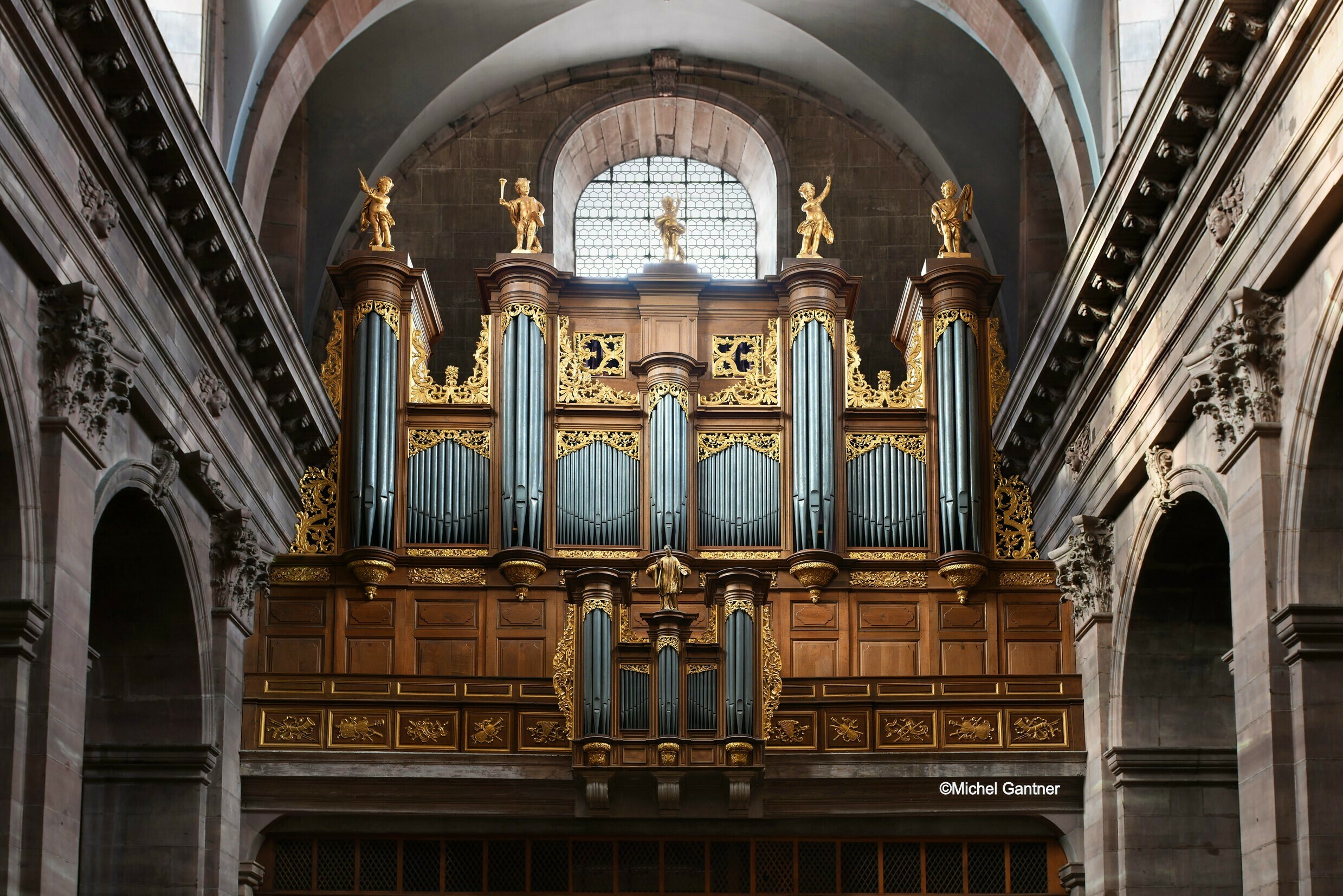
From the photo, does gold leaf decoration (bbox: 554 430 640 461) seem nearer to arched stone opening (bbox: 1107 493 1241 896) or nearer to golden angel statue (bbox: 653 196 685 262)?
golden angel statue (bbox: 653 196 685 262)

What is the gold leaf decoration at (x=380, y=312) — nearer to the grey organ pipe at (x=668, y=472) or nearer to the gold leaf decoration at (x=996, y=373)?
the grey organ pipe at (x=668, y=472)

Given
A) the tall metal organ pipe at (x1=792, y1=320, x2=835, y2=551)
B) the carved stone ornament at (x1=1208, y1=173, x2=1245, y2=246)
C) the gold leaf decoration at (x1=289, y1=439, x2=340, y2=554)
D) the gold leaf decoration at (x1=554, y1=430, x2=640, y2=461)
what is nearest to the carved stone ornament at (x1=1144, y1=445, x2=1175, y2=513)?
the carved stone ornament at (x1=1208, y1=173, x2=1245, y2=246)

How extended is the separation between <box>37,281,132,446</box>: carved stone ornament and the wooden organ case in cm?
730

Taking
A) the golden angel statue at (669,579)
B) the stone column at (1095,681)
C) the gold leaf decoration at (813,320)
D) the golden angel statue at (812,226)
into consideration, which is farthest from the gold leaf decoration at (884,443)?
the golden angel statue at (669,579)

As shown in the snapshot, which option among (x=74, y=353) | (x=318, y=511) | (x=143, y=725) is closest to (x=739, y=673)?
(x=143, y=725)

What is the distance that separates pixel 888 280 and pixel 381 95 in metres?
7.36

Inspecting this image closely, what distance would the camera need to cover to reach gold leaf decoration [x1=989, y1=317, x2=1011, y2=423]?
26797 millimetres

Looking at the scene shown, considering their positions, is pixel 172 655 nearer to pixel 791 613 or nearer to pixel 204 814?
pixel 204 814

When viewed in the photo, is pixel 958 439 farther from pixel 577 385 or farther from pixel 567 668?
pixel 567 668

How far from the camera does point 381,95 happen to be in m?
29.6

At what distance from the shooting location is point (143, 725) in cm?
2102

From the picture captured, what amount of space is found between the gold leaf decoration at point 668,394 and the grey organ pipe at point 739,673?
4.89 m

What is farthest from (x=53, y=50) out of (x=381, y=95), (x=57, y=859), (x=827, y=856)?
(x=381, y=95)

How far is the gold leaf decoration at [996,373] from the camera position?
26797 millimetres
